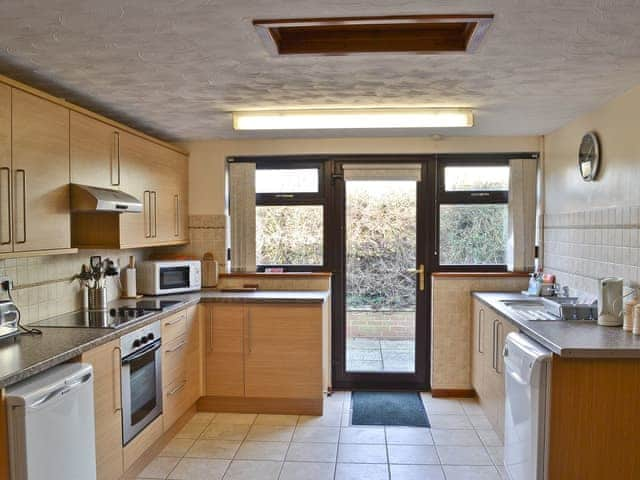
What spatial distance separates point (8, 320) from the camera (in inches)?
99.0

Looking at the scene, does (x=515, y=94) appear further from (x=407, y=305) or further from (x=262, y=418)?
(x=262, y=418)

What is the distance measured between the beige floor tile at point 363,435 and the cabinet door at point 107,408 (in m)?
1.45

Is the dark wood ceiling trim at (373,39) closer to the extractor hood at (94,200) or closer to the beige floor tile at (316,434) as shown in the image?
the extractor hood at (94,200)

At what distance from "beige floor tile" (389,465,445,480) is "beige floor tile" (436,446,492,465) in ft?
0.40

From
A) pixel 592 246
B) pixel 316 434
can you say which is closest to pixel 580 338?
pixel 592 246

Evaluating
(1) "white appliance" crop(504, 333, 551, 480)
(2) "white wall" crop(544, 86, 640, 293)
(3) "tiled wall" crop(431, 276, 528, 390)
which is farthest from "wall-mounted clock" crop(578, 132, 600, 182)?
(1) "white appliance" crop(504, 333, 551, 480)

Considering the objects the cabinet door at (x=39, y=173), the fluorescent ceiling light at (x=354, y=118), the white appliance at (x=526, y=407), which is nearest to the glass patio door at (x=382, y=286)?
the fluorescent ceiling light at (x=354, y=118)

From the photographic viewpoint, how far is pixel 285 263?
4.38m

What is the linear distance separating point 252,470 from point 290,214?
2131 mm

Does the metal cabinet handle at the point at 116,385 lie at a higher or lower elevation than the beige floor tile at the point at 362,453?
higher

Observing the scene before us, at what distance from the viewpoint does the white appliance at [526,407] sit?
2273 millimetres

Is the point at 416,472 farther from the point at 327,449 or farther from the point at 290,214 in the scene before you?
the point at 290,214

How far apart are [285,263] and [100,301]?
1.60 m

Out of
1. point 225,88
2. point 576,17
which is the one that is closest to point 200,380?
point 225,88
